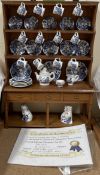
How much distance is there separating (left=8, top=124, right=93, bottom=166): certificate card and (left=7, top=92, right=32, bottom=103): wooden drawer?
8.5 inches

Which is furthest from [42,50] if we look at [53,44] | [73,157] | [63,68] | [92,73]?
[73,157]

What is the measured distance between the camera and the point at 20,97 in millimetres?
1725

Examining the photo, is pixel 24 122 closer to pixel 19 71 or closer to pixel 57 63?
pixel 19 71

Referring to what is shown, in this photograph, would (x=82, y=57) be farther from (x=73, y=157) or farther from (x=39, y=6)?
(x=73, y=157)

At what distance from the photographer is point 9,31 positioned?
66.7 inches

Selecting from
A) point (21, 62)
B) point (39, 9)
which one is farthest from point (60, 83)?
point (39, 9)

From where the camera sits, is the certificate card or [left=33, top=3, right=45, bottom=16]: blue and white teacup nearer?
the certificate card

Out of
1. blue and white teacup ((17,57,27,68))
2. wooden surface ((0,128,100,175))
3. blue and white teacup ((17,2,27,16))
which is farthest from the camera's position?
blue and white teacup ((17,57,27,68))

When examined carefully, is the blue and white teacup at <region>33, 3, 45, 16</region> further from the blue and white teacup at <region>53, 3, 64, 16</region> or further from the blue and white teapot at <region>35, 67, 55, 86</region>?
the blue and white teapot at <region>35, 67, 55, 86</region>

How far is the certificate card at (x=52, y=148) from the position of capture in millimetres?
1319

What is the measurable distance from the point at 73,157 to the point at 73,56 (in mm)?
764

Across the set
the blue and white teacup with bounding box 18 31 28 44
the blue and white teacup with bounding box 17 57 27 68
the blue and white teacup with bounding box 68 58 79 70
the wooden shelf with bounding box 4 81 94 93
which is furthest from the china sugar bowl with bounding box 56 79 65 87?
the blue and white teacup with bounding box 18 31 28 44

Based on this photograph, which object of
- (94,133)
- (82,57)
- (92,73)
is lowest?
(94,133)

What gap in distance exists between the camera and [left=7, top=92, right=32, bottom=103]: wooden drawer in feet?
5.63
